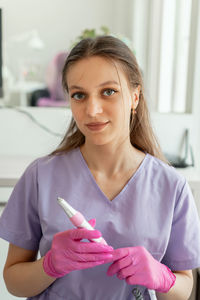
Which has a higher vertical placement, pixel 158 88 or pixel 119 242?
pixel 158 88

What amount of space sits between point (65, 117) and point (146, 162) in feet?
3.07

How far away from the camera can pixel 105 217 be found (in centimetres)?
A: 86

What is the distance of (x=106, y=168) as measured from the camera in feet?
3.06

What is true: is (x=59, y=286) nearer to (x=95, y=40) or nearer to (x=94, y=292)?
(x=94, y=292)

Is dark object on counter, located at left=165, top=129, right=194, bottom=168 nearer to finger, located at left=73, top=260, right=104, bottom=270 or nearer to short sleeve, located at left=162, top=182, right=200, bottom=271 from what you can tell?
short sleeve, located at left=162, top=182, right=200, bottom=271

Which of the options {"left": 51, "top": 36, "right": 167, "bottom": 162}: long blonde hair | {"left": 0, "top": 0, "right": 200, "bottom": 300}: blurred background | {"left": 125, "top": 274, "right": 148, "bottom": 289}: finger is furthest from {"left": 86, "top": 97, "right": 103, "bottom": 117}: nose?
{"left": 0, "top": 0, "right": 200, "bottom": 300}: blurred background

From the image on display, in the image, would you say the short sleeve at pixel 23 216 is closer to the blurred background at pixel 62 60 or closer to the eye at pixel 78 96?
the eye at pixel 78 96

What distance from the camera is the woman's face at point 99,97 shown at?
2.62ft

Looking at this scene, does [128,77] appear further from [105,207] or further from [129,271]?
[129,271]

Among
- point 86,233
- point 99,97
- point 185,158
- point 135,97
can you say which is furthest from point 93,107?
point 185,158

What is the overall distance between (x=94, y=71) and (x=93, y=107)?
0.08 meters

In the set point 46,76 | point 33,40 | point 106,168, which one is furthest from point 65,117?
point 106,168

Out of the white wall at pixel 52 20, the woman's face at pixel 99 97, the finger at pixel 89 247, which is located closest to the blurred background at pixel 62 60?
the white wall at pixel 52 20

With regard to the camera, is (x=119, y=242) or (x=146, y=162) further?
(x=146, y=162)
